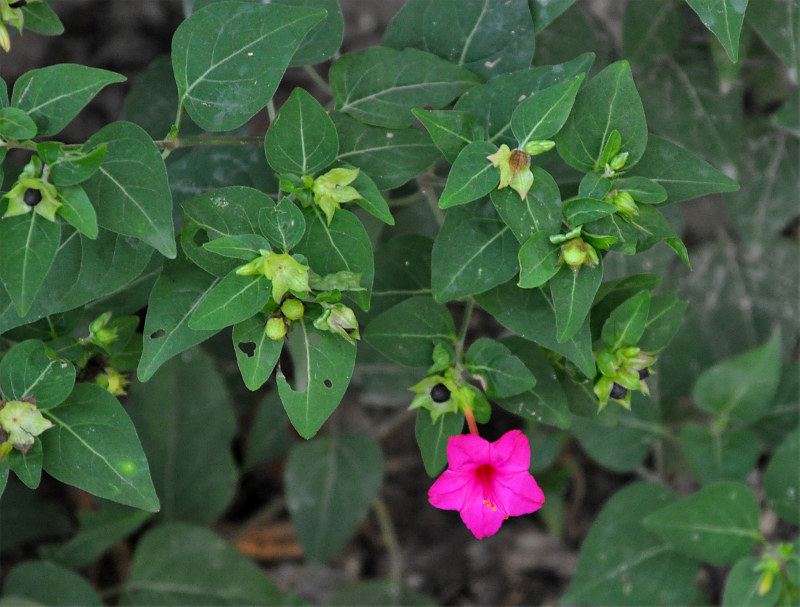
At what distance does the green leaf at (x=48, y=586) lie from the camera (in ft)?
7.41

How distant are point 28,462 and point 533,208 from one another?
1138 millimetres

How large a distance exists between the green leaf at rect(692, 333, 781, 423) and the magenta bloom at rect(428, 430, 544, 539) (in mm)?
1103

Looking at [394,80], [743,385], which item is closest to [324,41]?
[394,80]

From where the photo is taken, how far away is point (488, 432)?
3.12m

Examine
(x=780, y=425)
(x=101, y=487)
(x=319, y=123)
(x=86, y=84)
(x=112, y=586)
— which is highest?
(x=86, y=84)

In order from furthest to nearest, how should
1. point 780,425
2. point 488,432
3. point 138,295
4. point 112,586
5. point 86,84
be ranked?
point 488,432 → point 112,586 → point 780,425 → point 138,295 → point 86,84

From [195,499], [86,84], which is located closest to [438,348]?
[86,84]

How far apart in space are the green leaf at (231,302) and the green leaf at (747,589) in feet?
5.17

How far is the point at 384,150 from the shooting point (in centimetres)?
170

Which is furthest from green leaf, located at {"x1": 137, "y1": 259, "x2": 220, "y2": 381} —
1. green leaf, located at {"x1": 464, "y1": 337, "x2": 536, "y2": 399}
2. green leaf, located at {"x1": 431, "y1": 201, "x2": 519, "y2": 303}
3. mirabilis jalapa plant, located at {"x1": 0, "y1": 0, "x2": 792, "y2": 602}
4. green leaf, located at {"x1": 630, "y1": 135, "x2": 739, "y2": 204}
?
green leaf, located at {"x1": 630, "y1": 135, "x2": 739, "y2": 204}

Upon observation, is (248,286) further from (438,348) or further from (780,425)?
(780,425)

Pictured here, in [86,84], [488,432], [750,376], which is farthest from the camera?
[488,432]

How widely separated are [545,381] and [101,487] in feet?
3.16

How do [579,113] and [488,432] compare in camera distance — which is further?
[488,432]
